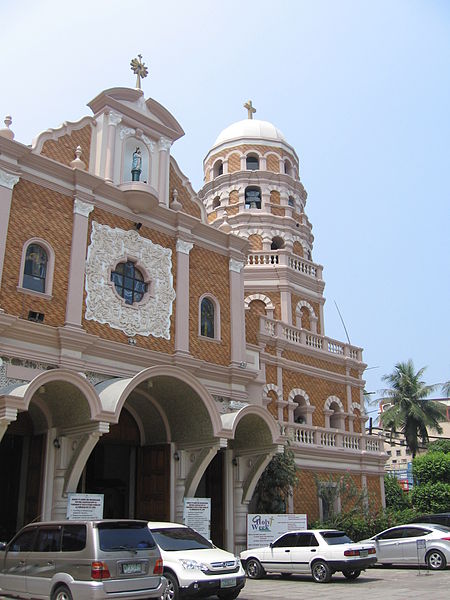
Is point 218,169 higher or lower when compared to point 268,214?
higher

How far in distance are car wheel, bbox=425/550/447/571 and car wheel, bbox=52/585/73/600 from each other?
11648 mm

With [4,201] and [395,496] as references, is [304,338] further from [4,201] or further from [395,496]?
[4,201]

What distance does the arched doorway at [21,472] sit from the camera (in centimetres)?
1759

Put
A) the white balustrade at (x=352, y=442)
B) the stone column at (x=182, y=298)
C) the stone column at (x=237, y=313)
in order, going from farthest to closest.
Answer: the white balustrade at (x=352, y=442), the stone column at (x=237, y=313), the stone column at (x=182, y=298)

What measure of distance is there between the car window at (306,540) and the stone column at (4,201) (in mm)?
10168

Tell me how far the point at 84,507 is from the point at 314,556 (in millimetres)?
5699

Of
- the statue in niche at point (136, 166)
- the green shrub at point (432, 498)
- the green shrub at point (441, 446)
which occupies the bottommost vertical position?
the green shrub at point (432, 498)

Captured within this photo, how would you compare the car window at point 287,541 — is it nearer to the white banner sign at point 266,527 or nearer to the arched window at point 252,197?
the white banner sign at point 266,527

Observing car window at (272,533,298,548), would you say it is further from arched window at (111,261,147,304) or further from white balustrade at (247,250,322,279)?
white balustrade at (247,250,322,279)

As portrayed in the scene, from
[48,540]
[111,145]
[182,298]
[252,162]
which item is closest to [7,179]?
[111,145]

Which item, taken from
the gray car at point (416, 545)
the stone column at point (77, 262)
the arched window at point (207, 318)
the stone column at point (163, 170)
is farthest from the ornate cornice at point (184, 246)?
the gray car at point (416, 545)

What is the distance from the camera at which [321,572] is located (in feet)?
51.8

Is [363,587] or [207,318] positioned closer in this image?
[363,587]

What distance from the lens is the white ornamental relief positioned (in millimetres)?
19172
